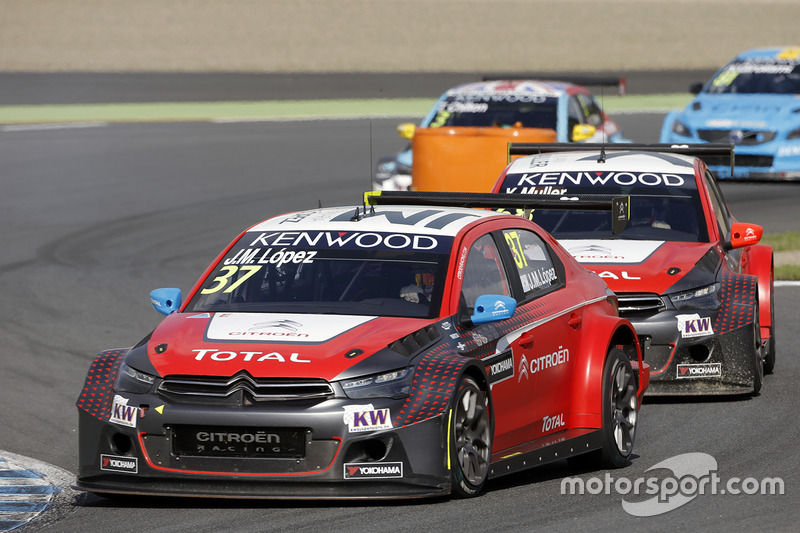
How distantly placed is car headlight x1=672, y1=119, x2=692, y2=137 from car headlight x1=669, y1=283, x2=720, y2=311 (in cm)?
1186

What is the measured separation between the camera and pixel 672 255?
10422mm

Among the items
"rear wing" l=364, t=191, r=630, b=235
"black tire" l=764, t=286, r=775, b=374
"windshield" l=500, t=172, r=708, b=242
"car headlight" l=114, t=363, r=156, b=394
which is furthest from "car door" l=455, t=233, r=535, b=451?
"black tire" l=764, t=286, r=775, b=374

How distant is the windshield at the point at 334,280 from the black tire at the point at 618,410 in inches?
49.2

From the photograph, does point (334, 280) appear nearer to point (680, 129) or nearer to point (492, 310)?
point (492, 310)

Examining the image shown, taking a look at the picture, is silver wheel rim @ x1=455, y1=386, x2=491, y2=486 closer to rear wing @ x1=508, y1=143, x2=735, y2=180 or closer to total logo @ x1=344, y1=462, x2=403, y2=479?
total logo @ x1=344, y1=462, x2=403, y2=479

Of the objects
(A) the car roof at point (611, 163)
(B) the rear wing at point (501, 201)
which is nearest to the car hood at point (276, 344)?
(B) the rear wing at point (501, 201)

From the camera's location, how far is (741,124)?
2116 cm

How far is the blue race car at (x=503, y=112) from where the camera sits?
1891 cm

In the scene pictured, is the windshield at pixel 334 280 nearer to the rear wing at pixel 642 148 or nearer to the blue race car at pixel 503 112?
the rear wing at pixel 642 148

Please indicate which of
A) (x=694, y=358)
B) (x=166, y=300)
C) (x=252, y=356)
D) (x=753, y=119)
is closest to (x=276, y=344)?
(x=252, y=356)

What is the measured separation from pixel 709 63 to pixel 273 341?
50.4 metres

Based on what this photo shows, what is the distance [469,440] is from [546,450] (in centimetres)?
72

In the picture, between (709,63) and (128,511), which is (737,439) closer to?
(128,511)

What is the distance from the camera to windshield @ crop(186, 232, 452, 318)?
7672 mm
